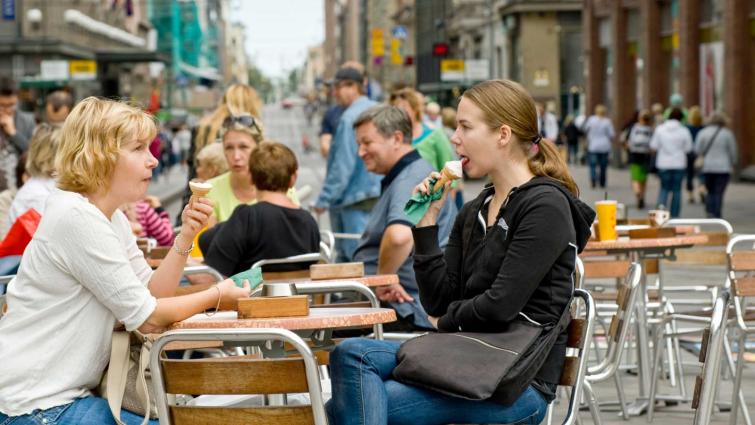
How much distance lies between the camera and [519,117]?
4.73 metres

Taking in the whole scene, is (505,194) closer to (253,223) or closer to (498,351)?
(498,351)

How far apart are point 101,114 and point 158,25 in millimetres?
97933

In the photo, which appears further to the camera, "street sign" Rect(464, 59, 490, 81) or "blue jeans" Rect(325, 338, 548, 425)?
"street sign" Rect(464, 59, 490, 81)

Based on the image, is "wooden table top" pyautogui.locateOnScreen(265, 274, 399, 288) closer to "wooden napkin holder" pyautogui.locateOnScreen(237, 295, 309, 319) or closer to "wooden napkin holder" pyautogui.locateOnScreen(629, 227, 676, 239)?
"wooden napkin holder" pyautogui.locateOnScreen(237, 295, 309, 319)

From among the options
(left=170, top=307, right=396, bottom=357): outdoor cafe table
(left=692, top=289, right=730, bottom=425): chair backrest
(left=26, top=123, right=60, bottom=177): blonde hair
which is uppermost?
(left=26, top=123, right=60, bottom=177): blonde hair

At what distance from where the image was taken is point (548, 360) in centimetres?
457

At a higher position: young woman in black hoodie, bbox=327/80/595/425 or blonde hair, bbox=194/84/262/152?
blonde hair, bbox=194/84/262/152

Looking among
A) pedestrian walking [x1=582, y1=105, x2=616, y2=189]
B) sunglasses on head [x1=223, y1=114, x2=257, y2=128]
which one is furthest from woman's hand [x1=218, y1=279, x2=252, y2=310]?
pedestrian walking [x1=582, y1=105, x2=616, y2=189]

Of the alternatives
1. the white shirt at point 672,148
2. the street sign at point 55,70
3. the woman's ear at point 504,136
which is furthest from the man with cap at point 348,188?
the street sign at point 55,70

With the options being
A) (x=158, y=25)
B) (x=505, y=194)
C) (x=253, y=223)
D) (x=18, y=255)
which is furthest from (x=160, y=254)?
(x=158, y=25)

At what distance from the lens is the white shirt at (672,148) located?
23.0 meters

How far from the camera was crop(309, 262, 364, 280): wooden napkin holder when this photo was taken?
6.34 m

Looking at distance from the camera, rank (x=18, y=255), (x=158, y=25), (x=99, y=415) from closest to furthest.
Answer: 1. (x=99, y=415)
2. (x=18, y=255)
3. (x=158, y=25)

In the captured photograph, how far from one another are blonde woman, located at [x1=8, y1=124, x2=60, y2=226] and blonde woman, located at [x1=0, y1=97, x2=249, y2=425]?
417 centimetres
